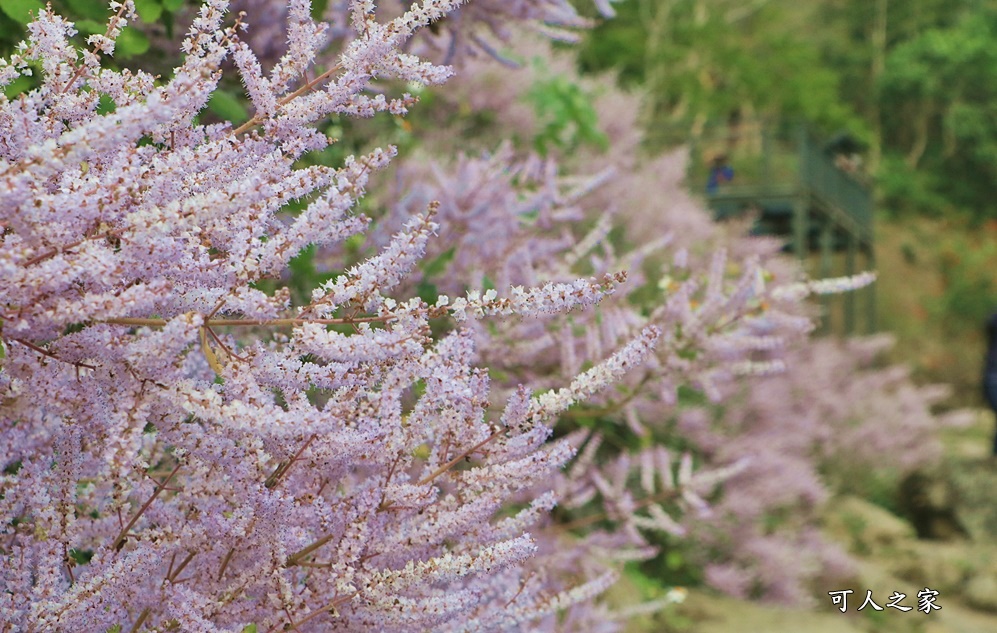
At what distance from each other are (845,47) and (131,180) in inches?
2150

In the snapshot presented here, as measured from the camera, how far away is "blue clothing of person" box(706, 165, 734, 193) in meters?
18.6

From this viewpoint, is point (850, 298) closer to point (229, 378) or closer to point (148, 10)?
point (148, 10)

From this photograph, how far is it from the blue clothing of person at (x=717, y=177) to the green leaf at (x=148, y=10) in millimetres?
16347

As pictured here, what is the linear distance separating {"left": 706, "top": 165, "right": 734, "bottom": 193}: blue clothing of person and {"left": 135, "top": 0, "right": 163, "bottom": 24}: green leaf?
A: 16.3 meters

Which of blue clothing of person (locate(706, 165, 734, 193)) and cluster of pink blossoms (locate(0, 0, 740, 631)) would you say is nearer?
cluster of pink blossoms (locate(0, 0, 740, 631))

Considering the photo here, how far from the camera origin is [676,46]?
36.3 m

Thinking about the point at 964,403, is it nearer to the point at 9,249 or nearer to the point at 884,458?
the point at 884,458

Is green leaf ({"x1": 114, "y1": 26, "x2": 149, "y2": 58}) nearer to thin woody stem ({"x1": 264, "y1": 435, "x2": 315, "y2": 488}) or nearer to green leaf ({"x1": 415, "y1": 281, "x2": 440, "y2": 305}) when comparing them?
green leaf ({"x1": 415, "y1": 281, "x2": 440, "y2": 305})

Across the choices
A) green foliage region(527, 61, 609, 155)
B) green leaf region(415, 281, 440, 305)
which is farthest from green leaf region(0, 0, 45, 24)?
green foliage region(527, 61, 609, 155)

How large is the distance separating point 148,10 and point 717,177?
17.2 m

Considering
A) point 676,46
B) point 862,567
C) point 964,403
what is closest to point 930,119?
point 676,46

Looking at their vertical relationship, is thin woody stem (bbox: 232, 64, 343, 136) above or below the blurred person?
above

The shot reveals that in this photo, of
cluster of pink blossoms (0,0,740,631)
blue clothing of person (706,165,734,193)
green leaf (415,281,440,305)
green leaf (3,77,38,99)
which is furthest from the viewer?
blue clothing of person (706,165,734,193)

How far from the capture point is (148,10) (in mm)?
2469
